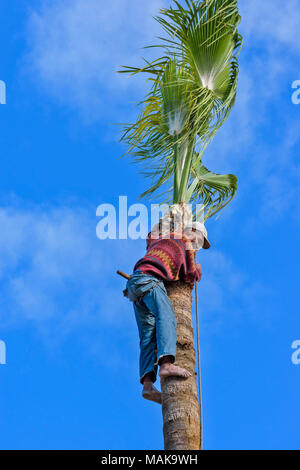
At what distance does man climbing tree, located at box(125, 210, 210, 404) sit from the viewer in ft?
17.6

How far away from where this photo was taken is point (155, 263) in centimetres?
585

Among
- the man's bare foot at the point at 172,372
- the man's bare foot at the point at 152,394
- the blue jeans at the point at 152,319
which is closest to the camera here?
the man's bare foot at the point at 172,372

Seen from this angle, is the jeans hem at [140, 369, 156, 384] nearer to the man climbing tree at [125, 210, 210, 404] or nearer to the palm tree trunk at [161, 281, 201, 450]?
the man climbing tree at [125, 210, 210, 404]

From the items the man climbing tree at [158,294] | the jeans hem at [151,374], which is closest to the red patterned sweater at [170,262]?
the man climbing tree at [158,294]

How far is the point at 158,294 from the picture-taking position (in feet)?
18.4

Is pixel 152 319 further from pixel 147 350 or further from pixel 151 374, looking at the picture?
pixel 151 374

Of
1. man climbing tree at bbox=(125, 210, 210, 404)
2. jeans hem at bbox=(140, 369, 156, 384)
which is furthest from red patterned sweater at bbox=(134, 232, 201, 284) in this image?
jeans hem at bbox=(140, 369, 156, 384)

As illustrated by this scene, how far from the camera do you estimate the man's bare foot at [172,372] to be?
5086 millimetres

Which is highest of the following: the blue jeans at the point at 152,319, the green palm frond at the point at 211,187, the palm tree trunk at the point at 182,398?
the green palm frond at the point at 211,187

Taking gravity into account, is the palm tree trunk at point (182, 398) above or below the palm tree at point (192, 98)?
below

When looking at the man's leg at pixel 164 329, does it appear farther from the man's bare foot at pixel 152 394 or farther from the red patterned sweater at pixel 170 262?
the man's bare foot at pixel 152 394

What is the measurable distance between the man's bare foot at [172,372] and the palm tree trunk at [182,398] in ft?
0.11

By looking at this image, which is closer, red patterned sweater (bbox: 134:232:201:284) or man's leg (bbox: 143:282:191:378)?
man's leg (bbox: 143:282:191:378)

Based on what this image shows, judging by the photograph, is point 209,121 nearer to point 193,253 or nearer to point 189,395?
point 193,253
